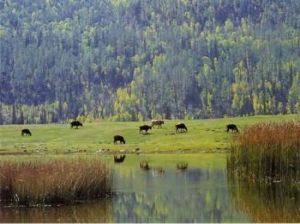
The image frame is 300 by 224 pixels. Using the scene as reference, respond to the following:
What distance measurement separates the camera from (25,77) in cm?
11775

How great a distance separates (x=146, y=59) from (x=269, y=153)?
318 feet

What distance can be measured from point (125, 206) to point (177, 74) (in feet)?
305

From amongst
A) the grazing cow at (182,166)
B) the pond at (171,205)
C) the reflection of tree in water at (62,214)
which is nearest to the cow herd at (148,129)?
the grazing cow at (182,166)

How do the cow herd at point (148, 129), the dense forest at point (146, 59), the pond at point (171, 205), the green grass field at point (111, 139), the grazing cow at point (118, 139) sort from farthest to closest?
the dense forest at point (146, 59) < the cow herd at point (148, 129) < the grazing cow at point (118, 139) < the green grass field at point (111, 139) < the pond at point (171, 205)

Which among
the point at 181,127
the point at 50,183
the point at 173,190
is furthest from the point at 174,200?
the point at 181,127

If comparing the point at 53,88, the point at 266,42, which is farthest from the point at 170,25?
the point at 53,88

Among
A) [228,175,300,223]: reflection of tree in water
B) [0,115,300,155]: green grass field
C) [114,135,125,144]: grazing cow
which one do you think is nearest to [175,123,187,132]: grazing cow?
[0,115,300,155]: green grass field

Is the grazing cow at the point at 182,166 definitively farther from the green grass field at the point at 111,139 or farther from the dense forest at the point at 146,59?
the dense forest at the point at 146,59

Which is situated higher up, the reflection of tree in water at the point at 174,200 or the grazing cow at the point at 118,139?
the grazing cow at the point at 118,139

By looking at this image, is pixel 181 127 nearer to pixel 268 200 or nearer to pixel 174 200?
pixel 174 200

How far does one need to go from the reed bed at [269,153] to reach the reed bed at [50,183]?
5.76 metres

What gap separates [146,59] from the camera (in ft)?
405

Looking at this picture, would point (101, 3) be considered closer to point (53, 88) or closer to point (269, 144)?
point (53, 88)

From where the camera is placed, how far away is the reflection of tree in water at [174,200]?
21312mm
